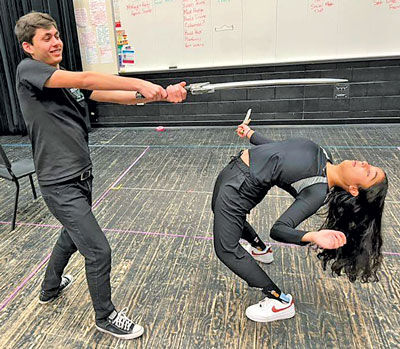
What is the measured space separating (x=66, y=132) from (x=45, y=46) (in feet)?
1.27

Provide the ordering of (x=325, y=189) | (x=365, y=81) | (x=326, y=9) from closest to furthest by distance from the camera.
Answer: (x=325, y=189)
(x=326, y=9)
(x=365, y=81)

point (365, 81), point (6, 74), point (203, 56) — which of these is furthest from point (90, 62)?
point (365, 81)

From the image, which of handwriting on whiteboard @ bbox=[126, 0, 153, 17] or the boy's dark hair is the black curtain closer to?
handwriting on whiteboard @ bbox=[126, 0, 153, 17]

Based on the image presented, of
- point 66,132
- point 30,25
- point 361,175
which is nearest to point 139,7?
point 30,25

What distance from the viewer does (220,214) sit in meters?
1.79

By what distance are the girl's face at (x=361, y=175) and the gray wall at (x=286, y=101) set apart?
3.85m

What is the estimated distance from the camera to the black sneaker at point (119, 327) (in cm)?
183

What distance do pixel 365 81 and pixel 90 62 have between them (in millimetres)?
4172

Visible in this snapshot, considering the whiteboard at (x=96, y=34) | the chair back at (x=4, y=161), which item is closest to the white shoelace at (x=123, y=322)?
the chair back at (x=4, y=161)

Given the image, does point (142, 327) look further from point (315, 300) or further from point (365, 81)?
point (365, 81)

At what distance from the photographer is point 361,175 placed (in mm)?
1562

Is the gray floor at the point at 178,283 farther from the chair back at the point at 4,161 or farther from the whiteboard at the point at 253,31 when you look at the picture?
the whiteboard at the point at 253,31

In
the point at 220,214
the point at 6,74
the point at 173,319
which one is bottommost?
the point at 173,319

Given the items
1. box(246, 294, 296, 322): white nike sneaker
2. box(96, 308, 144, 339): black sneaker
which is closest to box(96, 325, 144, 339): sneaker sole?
box(96, 308, 144, 339): black sneaker
